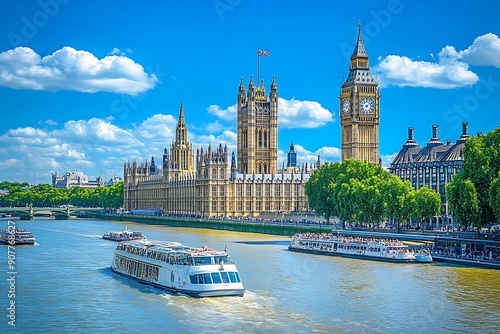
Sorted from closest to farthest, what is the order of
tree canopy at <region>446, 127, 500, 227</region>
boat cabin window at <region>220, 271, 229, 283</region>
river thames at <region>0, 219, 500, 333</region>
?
river thames at <region>0, 219, 500, 333</region> → boat cabin window at <region>220, 271, 229, 283</region> → tree canopy at <region>446, 127, 500, 227</region>

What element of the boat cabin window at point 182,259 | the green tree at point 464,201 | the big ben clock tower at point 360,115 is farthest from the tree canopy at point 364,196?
the boat cabin window at point 182,259

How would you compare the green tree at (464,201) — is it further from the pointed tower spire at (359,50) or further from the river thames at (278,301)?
the pointed tower spire at (359,50)

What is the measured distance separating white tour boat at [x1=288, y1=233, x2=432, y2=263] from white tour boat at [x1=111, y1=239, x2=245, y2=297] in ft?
61.7

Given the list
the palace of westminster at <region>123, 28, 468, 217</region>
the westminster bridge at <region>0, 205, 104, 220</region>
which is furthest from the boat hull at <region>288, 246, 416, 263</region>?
the westminster bridge at <region>0, 205, 104, 220</region>

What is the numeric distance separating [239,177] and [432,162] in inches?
1512

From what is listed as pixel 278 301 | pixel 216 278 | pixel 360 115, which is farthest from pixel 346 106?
pixel 278 301

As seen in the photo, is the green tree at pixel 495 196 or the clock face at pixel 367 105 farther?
the clock face at pixel 367 105

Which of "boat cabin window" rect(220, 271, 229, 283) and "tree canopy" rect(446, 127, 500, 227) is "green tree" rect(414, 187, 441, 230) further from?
"boat cabin window" rect(220, 271, 229, 283)

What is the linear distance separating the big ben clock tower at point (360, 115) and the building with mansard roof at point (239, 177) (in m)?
14.5

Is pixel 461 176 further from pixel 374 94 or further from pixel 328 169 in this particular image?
pixel 374 94

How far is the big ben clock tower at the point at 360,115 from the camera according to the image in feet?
404

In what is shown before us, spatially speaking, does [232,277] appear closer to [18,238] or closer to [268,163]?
[18,238]

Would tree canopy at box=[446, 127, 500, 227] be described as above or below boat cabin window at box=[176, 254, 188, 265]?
above

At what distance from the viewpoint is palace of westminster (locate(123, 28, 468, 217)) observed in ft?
364
